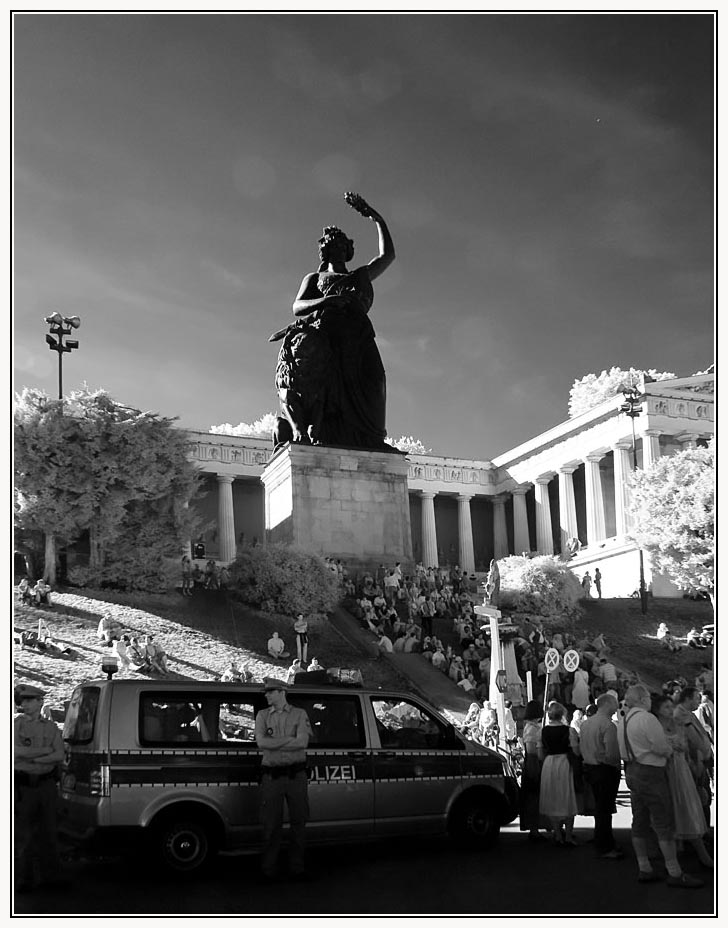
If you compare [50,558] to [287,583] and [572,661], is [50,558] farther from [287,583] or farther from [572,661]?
[572,661]

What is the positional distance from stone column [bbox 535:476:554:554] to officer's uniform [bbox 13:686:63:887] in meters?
70.2

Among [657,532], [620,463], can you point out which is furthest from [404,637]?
[620,463]

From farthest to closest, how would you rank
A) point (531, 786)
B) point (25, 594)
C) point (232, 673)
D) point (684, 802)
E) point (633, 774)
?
1. point (25, 594)
2. point (232, 673)
3. point (531, 786)
4. point (684, 802)
5. point (633, 774)

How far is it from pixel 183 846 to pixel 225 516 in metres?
63.6

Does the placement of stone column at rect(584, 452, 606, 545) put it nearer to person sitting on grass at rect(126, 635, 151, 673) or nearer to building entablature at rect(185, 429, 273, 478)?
building entablature at rect(185, 429, 273, 478)

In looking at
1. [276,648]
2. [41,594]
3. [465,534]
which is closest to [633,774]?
[276,648]

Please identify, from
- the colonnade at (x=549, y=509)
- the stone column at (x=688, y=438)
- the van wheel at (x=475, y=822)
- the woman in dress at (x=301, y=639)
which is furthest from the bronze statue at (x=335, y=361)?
the stone column at (x=688, y=438)

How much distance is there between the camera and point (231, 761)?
993 centimetres

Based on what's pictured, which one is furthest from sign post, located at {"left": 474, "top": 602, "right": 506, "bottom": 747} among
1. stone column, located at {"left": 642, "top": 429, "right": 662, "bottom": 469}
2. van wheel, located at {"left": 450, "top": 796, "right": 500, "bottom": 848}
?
stone column, located at {"left": 642, "top": 429, "right": 662, "bottom": 469}

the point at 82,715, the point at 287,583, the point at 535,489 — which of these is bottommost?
the point at 82,715

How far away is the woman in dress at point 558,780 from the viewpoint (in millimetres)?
11234

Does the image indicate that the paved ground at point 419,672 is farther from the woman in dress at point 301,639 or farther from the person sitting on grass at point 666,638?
the person sitting on grass at point 666,638

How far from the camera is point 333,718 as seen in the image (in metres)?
10.8

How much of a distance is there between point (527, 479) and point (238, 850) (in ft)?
235
